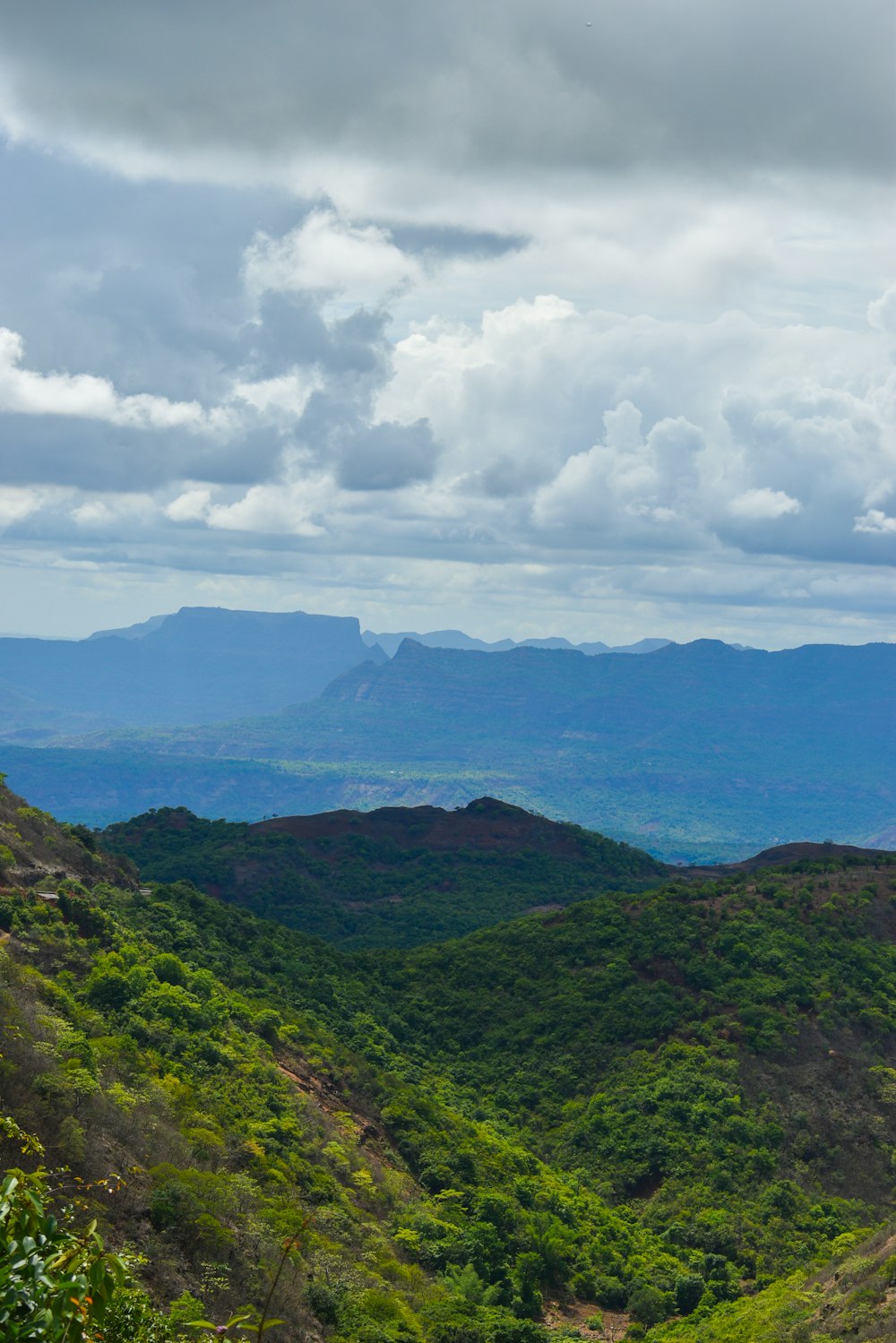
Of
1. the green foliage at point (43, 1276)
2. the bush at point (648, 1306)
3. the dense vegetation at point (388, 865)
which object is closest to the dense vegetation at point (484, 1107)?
the bush at point (648, 1306)

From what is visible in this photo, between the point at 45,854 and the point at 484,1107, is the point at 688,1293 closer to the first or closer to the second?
the point at 484,1107

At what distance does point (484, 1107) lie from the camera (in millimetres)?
66438

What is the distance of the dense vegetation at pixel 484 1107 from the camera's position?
104ft

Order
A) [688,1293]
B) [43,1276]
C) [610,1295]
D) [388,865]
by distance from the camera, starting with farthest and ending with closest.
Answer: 1. [388,865]
2. [610,1295]
3. [688,1293]
4. [43,1276]

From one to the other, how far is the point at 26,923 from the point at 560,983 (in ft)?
149

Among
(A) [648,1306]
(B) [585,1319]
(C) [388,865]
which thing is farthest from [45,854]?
(C) [388,865]

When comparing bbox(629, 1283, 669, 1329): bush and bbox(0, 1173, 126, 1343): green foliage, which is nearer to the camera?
bbox(0, 1173, 126, 1343): green foliage

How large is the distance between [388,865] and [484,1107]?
9569 cm

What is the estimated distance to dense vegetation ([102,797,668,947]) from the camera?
133 m

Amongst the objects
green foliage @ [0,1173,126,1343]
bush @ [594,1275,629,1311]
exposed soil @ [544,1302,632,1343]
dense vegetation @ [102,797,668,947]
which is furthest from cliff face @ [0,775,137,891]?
dense vegetation @ [102,797,668,947]

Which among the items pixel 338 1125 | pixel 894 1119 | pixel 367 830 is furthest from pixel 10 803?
pixel 367 830

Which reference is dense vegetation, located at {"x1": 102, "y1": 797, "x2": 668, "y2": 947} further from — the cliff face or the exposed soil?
the exposed soil

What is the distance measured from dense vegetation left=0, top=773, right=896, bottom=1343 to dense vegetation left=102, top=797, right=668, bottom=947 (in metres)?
39.1

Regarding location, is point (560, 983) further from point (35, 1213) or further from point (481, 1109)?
point (35, 1213)
